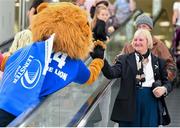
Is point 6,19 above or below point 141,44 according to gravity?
below

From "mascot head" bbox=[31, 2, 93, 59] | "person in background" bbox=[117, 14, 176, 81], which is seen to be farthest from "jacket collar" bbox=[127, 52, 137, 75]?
"mascot head" bbox=[31, 2, 93, 59]

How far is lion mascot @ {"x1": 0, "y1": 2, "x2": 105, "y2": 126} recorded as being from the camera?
4418mm

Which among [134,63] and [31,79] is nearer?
[31,79]

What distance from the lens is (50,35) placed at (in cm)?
461

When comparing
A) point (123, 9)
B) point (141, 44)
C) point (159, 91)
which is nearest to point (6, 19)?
point (123, 9)

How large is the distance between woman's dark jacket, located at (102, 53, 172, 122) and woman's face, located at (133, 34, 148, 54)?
0.08m

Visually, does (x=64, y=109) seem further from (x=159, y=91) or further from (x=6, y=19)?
(x=6, y=19)

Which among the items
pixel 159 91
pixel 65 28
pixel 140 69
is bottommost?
pixel 159 91

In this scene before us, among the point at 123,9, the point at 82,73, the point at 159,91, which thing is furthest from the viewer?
the point at 123,9

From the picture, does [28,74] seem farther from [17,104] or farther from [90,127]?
[90,127]

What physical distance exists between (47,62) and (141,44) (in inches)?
46.6

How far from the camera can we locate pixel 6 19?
431 inches

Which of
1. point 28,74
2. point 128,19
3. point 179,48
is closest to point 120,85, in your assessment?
point 28,74

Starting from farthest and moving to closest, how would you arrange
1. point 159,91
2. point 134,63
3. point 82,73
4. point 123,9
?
point 123,9 < point 134,63 < point 159,91 < point 82,73
